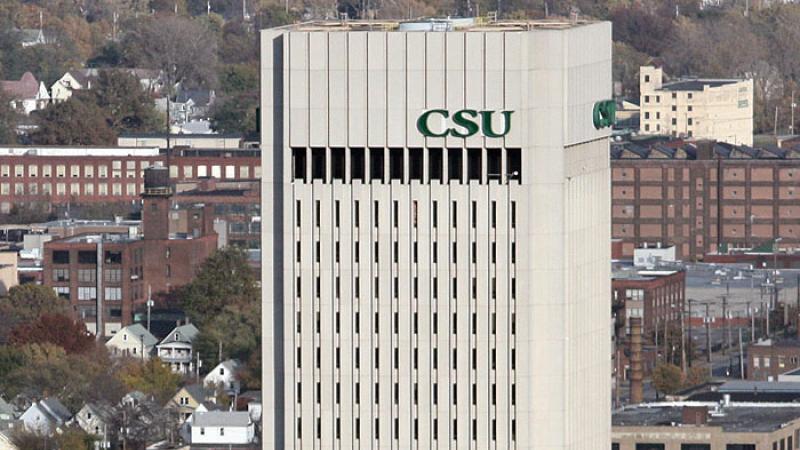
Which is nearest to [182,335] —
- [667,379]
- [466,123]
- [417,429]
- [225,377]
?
[225,377]

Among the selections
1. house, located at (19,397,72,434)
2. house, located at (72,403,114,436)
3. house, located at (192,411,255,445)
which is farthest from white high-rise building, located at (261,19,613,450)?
house, located at (19,397,72,434)

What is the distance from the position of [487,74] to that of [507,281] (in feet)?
14.6

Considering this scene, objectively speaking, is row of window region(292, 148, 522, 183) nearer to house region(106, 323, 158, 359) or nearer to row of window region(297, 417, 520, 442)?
row of window region(297, 417, 520, 442)

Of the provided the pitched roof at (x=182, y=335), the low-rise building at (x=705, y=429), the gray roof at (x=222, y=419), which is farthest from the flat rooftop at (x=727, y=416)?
the pitched roof at (x=182, y=335)

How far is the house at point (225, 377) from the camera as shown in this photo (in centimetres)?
17850

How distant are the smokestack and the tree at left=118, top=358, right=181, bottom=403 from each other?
64.4ft

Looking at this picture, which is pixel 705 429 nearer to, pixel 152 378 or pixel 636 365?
pixel 636 365

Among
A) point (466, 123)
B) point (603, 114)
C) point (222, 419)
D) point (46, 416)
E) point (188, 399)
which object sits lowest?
point (46, 416)

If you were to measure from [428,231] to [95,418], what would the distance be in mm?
77806

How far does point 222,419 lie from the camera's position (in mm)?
160750

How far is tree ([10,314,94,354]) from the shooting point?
187 m

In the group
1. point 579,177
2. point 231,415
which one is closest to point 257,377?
point 231,415

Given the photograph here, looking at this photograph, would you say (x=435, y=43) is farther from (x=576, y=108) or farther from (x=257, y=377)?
(x=257, y=377)

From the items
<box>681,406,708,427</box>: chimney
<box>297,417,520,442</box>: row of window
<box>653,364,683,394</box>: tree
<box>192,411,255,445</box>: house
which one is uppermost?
<box>297,417,520,442</box>: row of window
